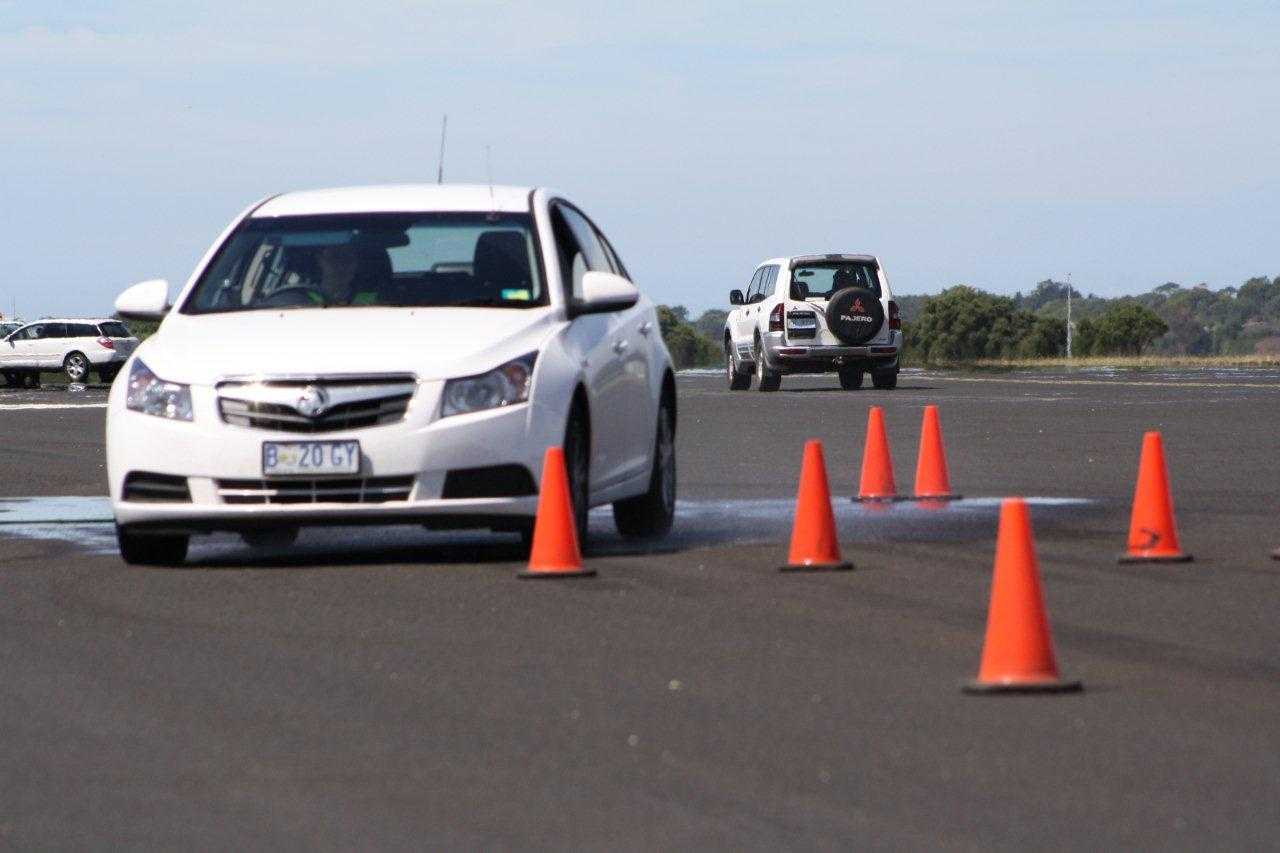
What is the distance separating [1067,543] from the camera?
11789 mm

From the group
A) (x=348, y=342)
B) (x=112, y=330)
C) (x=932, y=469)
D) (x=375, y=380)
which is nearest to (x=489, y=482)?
(x=375, y=380)

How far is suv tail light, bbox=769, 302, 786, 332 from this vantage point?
3594 cm

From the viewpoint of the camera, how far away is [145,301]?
38.7ft

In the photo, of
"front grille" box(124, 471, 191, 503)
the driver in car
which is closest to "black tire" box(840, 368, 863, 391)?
the driver in car

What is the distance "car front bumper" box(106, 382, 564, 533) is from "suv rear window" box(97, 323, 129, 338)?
165 ft

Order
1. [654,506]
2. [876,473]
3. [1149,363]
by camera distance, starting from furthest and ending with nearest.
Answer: [1149,363], [876,473], [654,506]

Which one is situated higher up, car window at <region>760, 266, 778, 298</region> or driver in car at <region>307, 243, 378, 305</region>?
driver in car at <region>307, 243, 378, 305</region>

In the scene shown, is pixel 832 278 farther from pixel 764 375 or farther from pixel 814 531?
pixel 814 531

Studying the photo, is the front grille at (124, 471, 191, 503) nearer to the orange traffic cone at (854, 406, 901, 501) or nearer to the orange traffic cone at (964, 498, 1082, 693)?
the orange traffic cone at (964, 498, 1082, 693)

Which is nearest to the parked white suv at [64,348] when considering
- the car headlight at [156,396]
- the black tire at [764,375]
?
the black tire at [764,375]

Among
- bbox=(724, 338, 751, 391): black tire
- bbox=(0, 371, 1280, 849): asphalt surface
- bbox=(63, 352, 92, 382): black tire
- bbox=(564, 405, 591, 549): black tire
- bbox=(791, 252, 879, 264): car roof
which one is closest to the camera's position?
bbox=(0, 371, 1280, 849): asphalt surface

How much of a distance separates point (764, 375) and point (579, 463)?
25.7 m

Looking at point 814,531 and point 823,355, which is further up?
point 814,531

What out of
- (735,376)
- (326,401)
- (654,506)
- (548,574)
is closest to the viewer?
(548,574)
